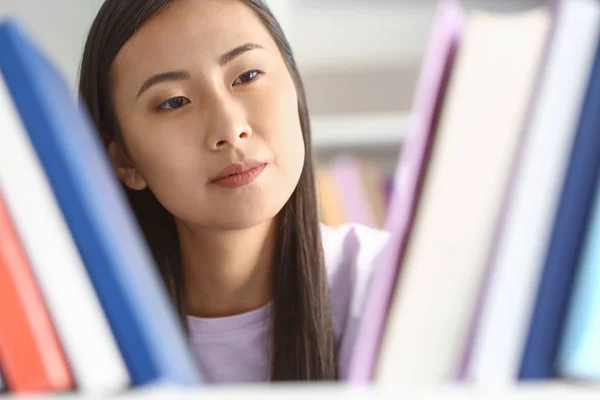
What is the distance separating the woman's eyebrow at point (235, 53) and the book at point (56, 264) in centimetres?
27

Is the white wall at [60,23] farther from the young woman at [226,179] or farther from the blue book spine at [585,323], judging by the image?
the blue book spine at [585,323]

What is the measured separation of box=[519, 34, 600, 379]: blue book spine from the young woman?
1.01ft

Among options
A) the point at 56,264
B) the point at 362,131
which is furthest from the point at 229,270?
the point at 362,131

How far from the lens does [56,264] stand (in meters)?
0.36

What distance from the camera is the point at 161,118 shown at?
→ 62 centimetres

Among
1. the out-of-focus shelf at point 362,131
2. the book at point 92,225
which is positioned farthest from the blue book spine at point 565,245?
the out-of-focus shelf at point 362,131

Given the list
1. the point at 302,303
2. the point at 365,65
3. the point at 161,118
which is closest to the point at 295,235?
the point at 302,303

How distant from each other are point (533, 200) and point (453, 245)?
47mm

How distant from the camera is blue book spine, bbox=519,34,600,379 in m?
0.34

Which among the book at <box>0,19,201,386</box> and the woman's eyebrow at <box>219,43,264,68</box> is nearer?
the book at <box>0,19,201,386</box>

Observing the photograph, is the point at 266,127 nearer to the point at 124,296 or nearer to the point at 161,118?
the point at 161,118

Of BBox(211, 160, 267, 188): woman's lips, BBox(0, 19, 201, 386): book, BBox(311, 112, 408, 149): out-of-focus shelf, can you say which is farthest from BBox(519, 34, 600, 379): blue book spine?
BBox(311, 112, 408, 149): out-of-focus shelf

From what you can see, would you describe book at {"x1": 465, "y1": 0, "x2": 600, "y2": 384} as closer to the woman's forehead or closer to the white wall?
the woman's forehead

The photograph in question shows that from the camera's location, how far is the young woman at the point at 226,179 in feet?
1.98
